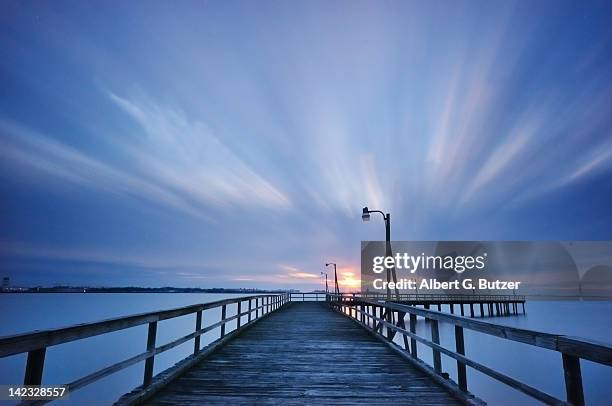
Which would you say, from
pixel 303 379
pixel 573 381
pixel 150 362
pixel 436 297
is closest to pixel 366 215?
pixel 303 379

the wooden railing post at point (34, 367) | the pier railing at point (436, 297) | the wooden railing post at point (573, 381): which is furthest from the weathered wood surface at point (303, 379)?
the pier railing at point (436, 297)

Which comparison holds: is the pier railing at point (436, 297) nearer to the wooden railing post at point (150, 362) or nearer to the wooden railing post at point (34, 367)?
the wooden railing post at point (150, 362)

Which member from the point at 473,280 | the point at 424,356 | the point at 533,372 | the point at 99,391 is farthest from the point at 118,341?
the point at 473,280

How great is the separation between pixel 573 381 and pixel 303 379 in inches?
150

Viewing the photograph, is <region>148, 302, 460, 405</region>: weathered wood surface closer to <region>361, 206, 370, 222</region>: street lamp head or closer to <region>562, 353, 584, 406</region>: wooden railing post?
<region>562, 353, 584, 406</region>: wooden railing post

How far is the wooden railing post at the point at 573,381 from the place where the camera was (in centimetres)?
277

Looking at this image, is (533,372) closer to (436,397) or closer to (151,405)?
(436,397)

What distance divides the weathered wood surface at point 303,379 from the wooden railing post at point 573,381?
204 centimetres

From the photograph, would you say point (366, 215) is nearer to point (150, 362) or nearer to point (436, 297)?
point (150, 362)

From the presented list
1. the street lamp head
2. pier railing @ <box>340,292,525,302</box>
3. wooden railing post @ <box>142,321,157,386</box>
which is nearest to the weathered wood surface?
wooden railing post @ <box>142,321,157,386</box>

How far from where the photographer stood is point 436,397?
4762 mm

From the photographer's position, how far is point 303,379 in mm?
5637

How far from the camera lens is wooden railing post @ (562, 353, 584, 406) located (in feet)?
9.09

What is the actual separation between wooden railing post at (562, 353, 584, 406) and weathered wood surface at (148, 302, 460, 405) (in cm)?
204
